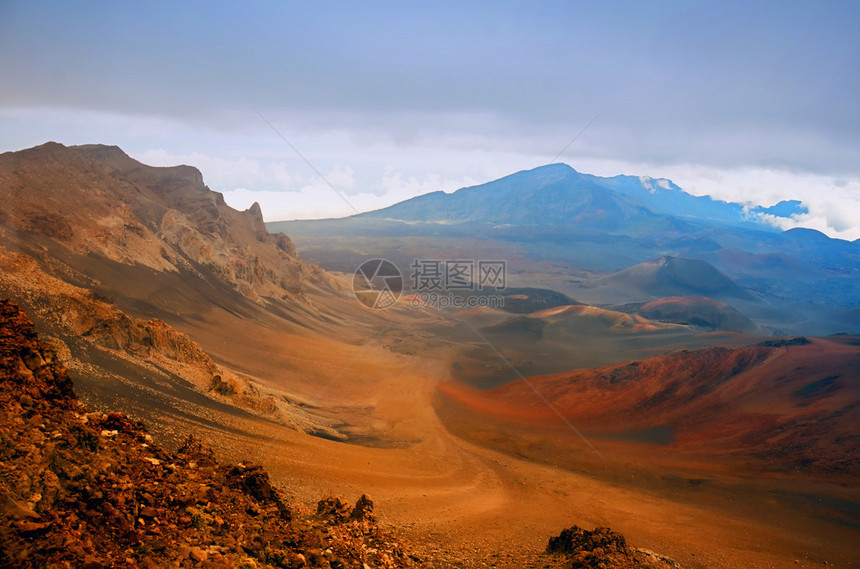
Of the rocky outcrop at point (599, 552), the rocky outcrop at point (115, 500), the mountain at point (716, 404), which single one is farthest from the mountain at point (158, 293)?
the mountain at point (716, 404)

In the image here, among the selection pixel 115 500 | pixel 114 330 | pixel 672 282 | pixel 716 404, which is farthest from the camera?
pixel 672 282

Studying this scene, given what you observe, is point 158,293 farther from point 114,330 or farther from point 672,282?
point 672,282

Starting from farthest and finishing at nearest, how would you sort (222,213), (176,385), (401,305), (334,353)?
(401,305), (222,213), (334,353), (176,385)

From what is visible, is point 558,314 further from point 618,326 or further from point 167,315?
point 167,315

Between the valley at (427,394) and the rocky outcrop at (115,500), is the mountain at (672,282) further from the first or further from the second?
the rocky outcrop at (115,500)

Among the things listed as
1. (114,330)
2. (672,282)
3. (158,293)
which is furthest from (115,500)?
(672,282)

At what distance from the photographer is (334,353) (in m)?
34.3

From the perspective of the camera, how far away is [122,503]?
550cm

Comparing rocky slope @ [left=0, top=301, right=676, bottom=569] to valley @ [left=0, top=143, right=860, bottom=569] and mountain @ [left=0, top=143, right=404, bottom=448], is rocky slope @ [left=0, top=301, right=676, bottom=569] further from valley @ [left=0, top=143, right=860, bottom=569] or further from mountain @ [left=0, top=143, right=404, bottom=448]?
mountain @ [left=0, top=143, right=404, bottom=448]

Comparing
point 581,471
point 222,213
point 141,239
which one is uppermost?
point 222,213

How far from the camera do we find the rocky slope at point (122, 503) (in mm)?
4688

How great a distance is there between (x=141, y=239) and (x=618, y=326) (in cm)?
4753

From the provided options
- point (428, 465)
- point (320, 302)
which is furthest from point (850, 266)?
point (428, 465)

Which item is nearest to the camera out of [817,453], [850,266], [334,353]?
[817,453]
